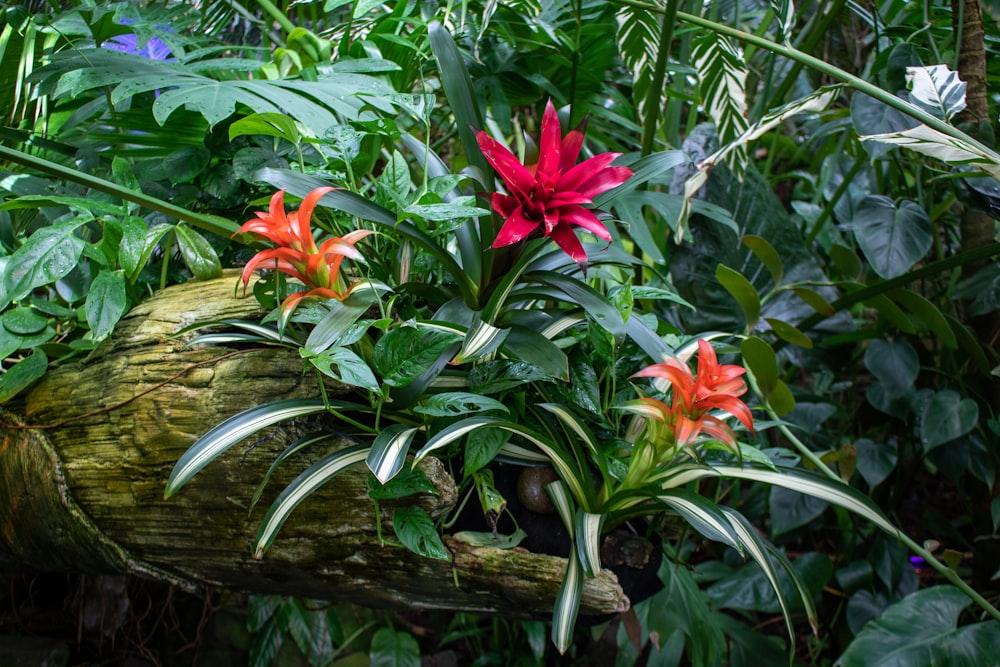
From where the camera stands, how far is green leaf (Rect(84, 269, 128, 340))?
1059mm

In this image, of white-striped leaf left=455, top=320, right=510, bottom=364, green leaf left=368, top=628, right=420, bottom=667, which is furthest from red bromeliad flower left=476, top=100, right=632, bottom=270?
green leaf left=368, top=628, right=420, bottom=667

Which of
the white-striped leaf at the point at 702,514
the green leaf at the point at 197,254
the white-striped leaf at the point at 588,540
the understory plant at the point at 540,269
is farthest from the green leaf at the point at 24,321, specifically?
the white-striped leaf at the point at 702,514

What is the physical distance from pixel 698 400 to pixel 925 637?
2.78ft

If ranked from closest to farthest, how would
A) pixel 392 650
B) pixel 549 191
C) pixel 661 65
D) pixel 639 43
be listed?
pixel 549 191 < pixel 661 65 < pixel 639 43 < pixel 392 650

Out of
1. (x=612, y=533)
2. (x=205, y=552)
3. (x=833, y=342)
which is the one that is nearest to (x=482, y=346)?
(x=612, y=533)

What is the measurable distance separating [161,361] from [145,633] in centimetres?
100

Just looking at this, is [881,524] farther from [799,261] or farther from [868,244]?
[799,261]

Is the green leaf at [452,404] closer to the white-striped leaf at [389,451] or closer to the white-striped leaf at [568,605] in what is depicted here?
the white-striped leaf at [389,451]

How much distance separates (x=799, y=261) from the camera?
170 centimetres

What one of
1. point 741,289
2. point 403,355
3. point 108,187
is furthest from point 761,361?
point 108,187

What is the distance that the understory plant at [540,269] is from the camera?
0.88 metres

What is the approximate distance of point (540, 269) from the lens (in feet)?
3.39

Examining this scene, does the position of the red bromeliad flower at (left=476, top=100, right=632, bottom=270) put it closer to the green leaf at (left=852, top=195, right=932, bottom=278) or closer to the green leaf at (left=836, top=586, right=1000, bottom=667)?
the green leaf at (left=852, top=195, right=932, bottom=278)

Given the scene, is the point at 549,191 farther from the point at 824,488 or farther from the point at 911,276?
the point at 911,276
